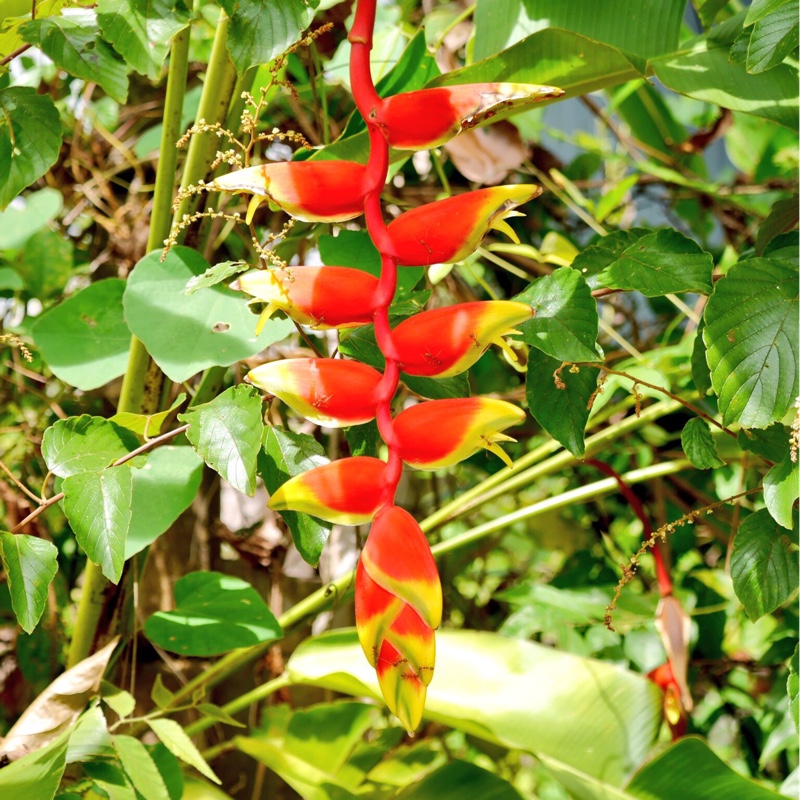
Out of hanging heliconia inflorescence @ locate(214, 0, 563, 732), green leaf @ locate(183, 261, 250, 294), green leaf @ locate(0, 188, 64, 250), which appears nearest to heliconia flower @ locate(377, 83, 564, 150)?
hanging heliconia inflorescence @ locate(214, 0, 563, 732)

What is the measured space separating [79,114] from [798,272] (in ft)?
2.62

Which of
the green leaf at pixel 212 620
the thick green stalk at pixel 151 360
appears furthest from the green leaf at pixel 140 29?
the green leaf at pixel 212 620

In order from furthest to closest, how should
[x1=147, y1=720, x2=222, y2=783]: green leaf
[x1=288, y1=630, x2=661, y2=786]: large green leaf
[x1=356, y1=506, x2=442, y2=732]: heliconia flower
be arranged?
[x1=288, y1=630, x2=661, y2=786]: large green leaf → [x1=147, y1=720, x2=222, y2=783]: green leaf → [x1=356, y1=506, x2=442, y2=732]: heliconia flower

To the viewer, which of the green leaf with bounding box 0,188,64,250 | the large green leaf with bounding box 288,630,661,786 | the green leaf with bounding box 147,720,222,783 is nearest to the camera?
the green leaf with bounding box 147,720,222,783

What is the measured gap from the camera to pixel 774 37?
1.34 ft

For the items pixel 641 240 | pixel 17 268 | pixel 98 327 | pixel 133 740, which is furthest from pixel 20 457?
pixel 641 240

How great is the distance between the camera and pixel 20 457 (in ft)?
2.73

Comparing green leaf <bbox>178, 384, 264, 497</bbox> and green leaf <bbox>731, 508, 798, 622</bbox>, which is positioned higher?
green leaf <bbox>178, 384, 264, 497</bbox>

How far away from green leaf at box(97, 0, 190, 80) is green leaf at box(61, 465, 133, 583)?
0.65 ft

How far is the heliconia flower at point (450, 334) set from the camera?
0.32 metres

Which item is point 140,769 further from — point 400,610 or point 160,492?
point 400,610

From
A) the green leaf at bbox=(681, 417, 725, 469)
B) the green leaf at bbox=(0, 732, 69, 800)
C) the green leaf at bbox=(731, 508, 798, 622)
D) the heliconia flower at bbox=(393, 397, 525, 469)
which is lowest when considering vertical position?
the green leaf at bbox=(731, 508, 798, 622)

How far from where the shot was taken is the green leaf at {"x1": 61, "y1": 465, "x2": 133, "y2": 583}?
0.38 m

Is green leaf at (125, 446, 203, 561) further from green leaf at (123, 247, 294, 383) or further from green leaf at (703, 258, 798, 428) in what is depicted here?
green leaf at (703, 258, 798, 428)
